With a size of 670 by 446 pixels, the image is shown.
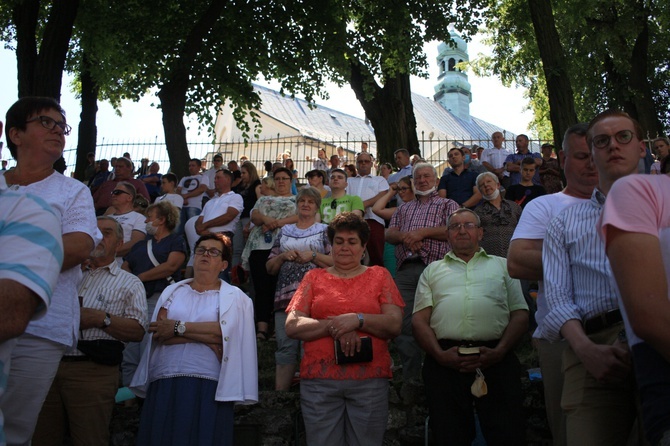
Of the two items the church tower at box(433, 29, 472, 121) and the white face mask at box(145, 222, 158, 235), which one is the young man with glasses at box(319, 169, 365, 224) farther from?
the church tower at box(433, 29, 472, 121)

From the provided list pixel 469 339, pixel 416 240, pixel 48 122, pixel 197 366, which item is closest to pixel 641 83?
pixel 416 240

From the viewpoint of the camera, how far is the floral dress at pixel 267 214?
7.69 meters

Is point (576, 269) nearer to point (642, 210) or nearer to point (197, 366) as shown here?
point (642, 210)

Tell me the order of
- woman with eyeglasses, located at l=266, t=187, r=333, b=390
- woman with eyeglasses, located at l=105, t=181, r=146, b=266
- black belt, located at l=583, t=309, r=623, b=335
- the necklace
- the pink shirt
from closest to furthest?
the pink shirt, black belt, located at l=583, t=309, r=623, b=335, the necklace, woman with eyeglasses, located at l=266, t=187, r=333, b=390, woman with eyeglasses, located at l=105, t=181, r=146, b=266

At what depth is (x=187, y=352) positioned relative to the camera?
465 centimetres

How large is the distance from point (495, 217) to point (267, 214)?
262 cm

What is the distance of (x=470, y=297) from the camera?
484 cm

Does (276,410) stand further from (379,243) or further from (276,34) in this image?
(276,34)

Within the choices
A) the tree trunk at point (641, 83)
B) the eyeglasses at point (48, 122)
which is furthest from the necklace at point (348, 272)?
the tree trunk at point (641, 83)

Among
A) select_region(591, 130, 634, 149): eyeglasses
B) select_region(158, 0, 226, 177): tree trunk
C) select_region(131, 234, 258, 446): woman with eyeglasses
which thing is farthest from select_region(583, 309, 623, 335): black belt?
select_region(158, 0, 226, 177): tree trunk

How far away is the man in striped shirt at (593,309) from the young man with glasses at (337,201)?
4.87 metres

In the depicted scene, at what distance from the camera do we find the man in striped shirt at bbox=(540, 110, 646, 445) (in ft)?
9.41

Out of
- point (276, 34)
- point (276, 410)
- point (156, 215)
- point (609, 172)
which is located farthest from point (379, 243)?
point (276, 34)

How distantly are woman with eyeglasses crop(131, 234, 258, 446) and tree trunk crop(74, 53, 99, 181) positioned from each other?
13749 mm
